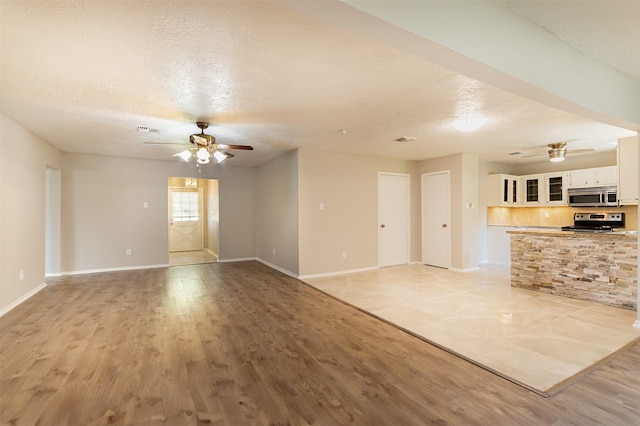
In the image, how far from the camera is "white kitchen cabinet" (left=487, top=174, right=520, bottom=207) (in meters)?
7.08

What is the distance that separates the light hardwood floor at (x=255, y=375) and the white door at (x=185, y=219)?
573 centimetres

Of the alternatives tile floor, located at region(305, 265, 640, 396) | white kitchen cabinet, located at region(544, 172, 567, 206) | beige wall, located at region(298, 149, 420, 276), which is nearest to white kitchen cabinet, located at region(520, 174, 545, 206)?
white kitchen cabinet, located at region(544, 172, 567, 206)

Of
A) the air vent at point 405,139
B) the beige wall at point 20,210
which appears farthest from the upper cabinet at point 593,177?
the beige wall at point 20,210

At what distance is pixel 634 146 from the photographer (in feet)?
12.8

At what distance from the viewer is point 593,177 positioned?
604 cm

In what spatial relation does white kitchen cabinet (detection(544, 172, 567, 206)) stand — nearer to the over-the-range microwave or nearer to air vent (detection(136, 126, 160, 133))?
the over-the-range microwave

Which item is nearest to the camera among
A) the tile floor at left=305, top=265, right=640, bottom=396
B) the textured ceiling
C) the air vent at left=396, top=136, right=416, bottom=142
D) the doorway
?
the textured ceiling

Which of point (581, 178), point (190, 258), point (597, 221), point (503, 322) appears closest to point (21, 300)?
point (190, 258)

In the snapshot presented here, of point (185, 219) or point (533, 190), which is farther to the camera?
point (185, 219)

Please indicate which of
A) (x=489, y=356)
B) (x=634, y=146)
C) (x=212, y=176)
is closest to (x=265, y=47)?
(x=489, y=356)

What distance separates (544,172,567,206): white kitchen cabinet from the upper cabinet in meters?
0.14

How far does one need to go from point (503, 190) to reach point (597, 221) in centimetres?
177

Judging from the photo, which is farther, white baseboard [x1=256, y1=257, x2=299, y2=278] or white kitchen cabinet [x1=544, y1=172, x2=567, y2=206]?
white kitchen cabinet [x1=544, y1=172, x2=567, y2=206]

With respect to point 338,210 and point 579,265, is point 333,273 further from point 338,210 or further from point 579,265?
point 579,265
